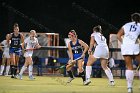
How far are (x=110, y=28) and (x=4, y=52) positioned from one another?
7.94 metres

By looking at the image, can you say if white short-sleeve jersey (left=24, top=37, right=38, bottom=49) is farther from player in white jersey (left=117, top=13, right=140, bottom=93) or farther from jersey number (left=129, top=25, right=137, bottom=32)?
jersey number (left=129, top=25, right=137, bottom=32)

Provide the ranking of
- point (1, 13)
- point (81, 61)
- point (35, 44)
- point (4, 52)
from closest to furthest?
point (81, 61) → point (35, 44) → point (4, 52) → point (1, 13)

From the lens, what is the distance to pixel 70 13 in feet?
96.9

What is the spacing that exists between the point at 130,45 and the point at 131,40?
→ 14cm

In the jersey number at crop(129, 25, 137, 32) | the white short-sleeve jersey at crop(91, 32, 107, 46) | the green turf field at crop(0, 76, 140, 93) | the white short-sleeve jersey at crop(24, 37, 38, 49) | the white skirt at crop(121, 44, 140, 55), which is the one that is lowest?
the green turf field at crop(0, 76, 140, 93)

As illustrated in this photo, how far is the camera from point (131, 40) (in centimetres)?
1197

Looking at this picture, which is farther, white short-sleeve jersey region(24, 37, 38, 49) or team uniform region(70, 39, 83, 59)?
white short-sleeve jersey region(24, 37, 38, 49)

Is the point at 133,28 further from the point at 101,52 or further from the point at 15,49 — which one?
the point at 15,49

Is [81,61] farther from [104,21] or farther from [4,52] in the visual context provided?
[104,21]

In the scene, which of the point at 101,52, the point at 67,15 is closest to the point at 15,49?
the point at 101,52

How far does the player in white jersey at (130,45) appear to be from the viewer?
1184 cm

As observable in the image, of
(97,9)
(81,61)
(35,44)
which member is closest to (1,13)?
(97,9)

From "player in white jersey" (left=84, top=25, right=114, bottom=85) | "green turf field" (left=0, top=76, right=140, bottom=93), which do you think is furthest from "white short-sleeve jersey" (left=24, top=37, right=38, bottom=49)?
"player in white jersey" (left=84, top=25, right=114, bottom=85)

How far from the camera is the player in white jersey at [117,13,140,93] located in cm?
1184
